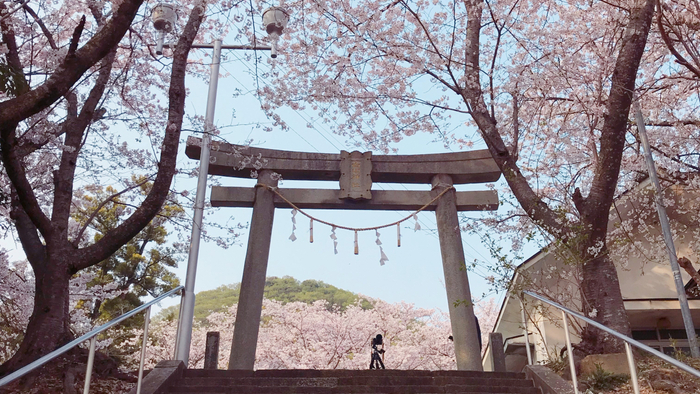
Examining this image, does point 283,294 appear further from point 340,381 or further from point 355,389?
point 355,389

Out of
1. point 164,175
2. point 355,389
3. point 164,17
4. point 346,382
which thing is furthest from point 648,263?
point 164,17

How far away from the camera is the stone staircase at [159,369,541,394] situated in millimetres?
5293

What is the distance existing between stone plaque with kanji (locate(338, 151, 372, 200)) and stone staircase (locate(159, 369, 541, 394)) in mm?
4209

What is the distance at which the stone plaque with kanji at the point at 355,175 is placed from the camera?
31.4 feet

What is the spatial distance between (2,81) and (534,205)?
5451mm

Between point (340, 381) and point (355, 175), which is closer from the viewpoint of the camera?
point (340, 381)

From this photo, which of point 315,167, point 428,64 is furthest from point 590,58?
point 315,167

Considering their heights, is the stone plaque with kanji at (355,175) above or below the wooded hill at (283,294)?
below

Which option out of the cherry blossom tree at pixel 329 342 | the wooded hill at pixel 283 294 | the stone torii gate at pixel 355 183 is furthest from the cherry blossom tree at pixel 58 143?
the wooded hill at pixel 283 294

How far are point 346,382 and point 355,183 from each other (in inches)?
179

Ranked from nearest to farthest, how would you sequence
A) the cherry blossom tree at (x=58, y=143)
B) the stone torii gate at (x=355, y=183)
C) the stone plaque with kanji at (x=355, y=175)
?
the cherry blossom tree at (x=58, y=143), the stone torii gate at (x=355, y=183), the stone plaque with kanji at (x=355, y=175)

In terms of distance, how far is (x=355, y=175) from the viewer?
969cm

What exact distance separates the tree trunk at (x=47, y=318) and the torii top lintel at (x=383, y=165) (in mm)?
4705

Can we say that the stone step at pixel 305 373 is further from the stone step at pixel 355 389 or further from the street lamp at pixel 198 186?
the street lamp at pixel 198 186
